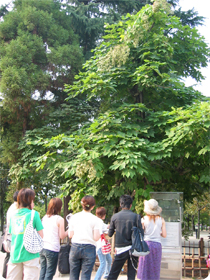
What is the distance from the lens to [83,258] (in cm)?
413

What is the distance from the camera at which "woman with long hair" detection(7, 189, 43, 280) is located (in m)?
3.63

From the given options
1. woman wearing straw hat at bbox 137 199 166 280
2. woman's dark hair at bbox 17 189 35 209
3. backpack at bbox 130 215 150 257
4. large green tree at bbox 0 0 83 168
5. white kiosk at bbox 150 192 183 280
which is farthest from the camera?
large green tree at bbox 0 0 83 168

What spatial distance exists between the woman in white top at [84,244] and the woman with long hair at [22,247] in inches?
24.9

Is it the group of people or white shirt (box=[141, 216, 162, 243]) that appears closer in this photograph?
the group of people

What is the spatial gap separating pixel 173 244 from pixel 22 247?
13.5 feet

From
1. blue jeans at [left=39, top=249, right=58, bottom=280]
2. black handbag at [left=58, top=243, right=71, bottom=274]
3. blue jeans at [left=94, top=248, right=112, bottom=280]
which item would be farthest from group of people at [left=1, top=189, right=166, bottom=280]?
blue jeans at [left=94, top=248, right=112, bottom=280]

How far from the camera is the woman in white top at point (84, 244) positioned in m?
4.13

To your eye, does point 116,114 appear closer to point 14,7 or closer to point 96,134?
point 96,134

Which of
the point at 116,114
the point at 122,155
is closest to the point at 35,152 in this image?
the point at 116,114

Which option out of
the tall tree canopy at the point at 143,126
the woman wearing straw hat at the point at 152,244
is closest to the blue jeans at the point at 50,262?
the woman wearing straw hat at the point at 152,244

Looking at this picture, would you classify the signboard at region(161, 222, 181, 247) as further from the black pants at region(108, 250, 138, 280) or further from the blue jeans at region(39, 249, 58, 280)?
the blue jeans at region(39, 249, 58, 280)

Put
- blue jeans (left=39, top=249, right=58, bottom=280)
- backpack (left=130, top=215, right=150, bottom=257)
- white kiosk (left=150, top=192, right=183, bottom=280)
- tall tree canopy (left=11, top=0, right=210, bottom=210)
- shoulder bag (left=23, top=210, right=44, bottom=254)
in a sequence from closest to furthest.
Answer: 1. shoulder bag (left=23, top=210, right=44, bottom=254)
2. backpack (left=130, top=215, right=150, bottom=257)
3. blue jeans (left=39, top=249, right=58, bottom=280)
4. white kiosk (left=150, top=192, right=183, bottom=280)
5. tall tree canopy (left=11, top=0, right=210, bottom=210)

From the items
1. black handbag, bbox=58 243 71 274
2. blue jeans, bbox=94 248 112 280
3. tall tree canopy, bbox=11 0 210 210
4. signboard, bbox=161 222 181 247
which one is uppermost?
tall tree canopy, bbox=11 0 210 210

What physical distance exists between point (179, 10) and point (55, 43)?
23.7ft
